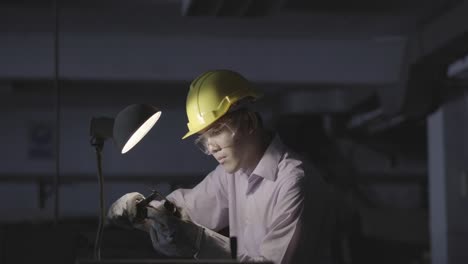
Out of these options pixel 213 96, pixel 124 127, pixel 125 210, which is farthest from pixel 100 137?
pixel 213 96

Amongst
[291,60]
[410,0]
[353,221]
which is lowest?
[353,221]

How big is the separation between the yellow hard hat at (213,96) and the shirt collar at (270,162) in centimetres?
23

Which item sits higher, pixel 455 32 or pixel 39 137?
pixel 455 32

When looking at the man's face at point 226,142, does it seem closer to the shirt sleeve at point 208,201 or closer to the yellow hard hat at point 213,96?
the yellow hard hat at point 213,96

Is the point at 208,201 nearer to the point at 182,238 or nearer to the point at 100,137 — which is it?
the point at 182,238

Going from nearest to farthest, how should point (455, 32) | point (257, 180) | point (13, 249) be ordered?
point (13, 249)
point (257, 180)
point (455, 32)

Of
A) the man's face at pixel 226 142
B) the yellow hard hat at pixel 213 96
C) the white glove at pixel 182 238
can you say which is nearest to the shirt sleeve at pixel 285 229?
the white glove at pixel 182 238

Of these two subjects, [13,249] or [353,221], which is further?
[353,221]

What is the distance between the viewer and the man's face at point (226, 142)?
2.68m

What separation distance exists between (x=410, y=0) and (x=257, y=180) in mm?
2942

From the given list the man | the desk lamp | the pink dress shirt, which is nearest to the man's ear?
the man

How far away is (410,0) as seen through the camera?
17.0 feet

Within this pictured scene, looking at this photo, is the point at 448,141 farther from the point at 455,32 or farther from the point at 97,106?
the point at 97,106

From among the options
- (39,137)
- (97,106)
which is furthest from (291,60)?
(39,137)
